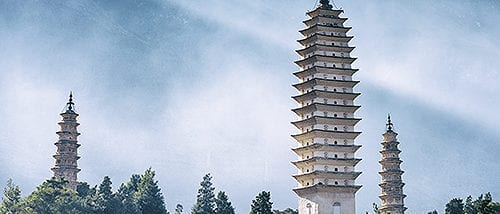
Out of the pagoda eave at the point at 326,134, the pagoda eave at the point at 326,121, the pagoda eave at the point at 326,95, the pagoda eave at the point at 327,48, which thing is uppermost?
the pagoda eave at the point at 327,48

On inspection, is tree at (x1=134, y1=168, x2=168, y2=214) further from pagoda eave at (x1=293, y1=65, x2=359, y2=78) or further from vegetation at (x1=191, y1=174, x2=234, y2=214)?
pagoda eave at (x1=293, y1=65, x2=359, y2=78)

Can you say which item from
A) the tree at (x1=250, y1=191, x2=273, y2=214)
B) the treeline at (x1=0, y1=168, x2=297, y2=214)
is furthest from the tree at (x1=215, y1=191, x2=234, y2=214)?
the tree at (x1=250, y1=191, x2=273, y2=214)

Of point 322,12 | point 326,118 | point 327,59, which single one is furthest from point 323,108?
point 322,12

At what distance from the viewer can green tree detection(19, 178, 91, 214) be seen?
308 feet

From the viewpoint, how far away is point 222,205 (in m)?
107

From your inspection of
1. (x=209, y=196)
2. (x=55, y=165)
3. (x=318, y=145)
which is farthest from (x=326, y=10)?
(x=55, y=165)

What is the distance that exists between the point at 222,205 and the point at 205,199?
9492 millimetres

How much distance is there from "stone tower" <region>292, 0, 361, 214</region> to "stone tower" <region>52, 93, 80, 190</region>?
136 feet

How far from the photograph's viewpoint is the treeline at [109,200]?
94062 mm

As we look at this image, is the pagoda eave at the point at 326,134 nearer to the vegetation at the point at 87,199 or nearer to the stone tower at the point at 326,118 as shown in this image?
the stone tower at the point at 326,118

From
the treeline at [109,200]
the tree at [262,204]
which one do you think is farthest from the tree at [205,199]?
the tree at [262,204]

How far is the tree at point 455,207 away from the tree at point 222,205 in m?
30.0

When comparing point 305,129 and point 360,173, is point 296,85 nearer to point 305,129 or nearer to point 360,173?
point 305,129

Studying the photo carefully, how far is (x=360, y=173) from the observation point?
266ft
